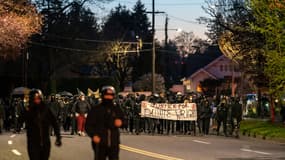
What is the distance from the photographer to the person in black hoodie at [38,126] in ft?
36.3

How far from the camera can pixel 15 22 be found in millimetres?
30844

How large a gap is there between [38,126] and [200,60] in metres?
115

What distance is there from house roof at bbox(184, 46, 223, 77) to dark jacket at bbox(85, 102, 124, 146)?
10639 cm

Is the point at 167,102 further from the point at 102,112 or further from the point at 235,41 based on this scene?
the point at 102,112

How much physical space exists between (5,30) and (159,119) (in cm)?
839

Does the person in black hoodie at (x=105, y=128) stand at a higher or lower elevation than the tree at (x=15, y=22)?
lower

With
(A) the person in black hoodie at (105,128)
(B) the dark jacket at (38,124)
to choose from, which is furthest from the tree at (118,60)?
(A) the person in black hoodie at (105,128)

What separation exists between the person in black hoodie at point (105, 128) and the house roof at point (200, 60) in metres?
106

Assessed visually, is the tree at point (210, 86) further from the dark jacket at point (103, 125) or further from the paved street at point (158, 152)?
the dark jacket at point (103, 125)

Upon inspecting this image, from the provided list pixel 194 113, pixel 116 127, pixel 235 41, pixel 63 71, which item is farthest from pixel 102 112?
pixel 63 71

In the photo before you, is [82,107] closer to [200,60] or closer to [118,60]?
[118,60]

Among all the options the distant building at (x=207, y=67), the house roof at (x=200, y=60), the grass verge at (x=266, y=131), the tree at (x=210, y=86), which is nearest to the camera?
the grass verge at (x=266, y=131)

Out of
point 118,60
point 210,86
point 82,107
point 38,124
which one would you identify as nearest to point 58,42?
point 118,60

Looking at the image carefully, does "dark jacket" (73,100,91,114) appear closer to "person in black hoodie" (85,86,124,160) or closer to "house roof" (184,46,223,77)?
"person in black hoodie" (85,86,124,160)
